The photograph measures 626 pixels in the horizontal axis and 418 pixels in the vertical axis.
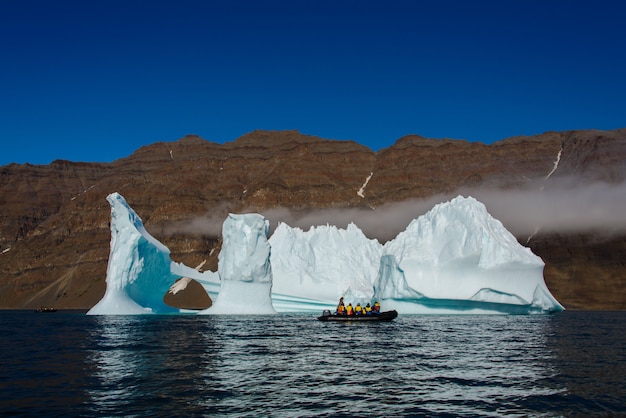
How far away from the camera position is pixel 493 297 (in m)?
47.7

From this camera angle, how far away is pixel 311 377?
1795 centimetres

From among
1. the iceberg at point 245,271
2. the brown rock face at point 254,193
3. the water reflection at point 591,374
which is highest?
the brown rock face at point 254,193

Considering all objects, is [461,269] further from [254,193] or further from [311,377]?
[254,193]

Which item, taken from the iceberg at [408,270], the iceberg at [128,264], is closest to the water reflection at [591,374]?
the iceberg at [408,270]

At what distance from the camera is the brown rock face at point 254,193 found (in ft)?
463

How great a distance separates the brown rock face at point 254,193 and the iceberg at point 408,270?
81574 mm

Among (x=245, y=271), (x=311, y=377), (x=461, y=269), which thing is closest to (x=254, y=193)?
(x=245, y=271)

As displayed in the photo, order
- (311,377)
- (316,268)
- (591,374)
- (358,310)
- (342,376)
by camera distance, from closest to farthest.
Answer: (311,377) → (342,376) → (591,374) → (358,310) → (316,268)

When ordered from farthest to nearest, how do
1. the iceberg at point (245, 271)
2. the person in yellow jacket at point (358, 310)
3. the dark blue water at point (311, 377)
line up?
1. the iceberg at point (245, 271)
2. the person in yellow jacket at point (358, 310)
3. the dark blue water at point (311, 377)

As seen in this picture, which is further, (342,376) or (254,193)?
(254,193)

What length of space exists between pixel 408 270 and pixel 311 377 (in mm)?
32906

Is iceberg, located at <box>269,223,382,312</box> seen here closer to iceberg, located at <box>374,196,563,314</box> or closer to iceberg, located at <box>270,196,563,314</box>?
iceberg, located at <box>270,196,563,314</box>

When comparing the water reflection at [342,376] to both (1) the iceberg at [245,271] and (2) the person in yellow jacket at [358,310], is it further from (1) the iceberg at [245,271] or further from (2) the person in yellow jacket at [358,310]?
(1) the iceberg at [245,271]

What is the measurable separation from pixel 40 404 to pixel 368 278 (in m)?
61.9
